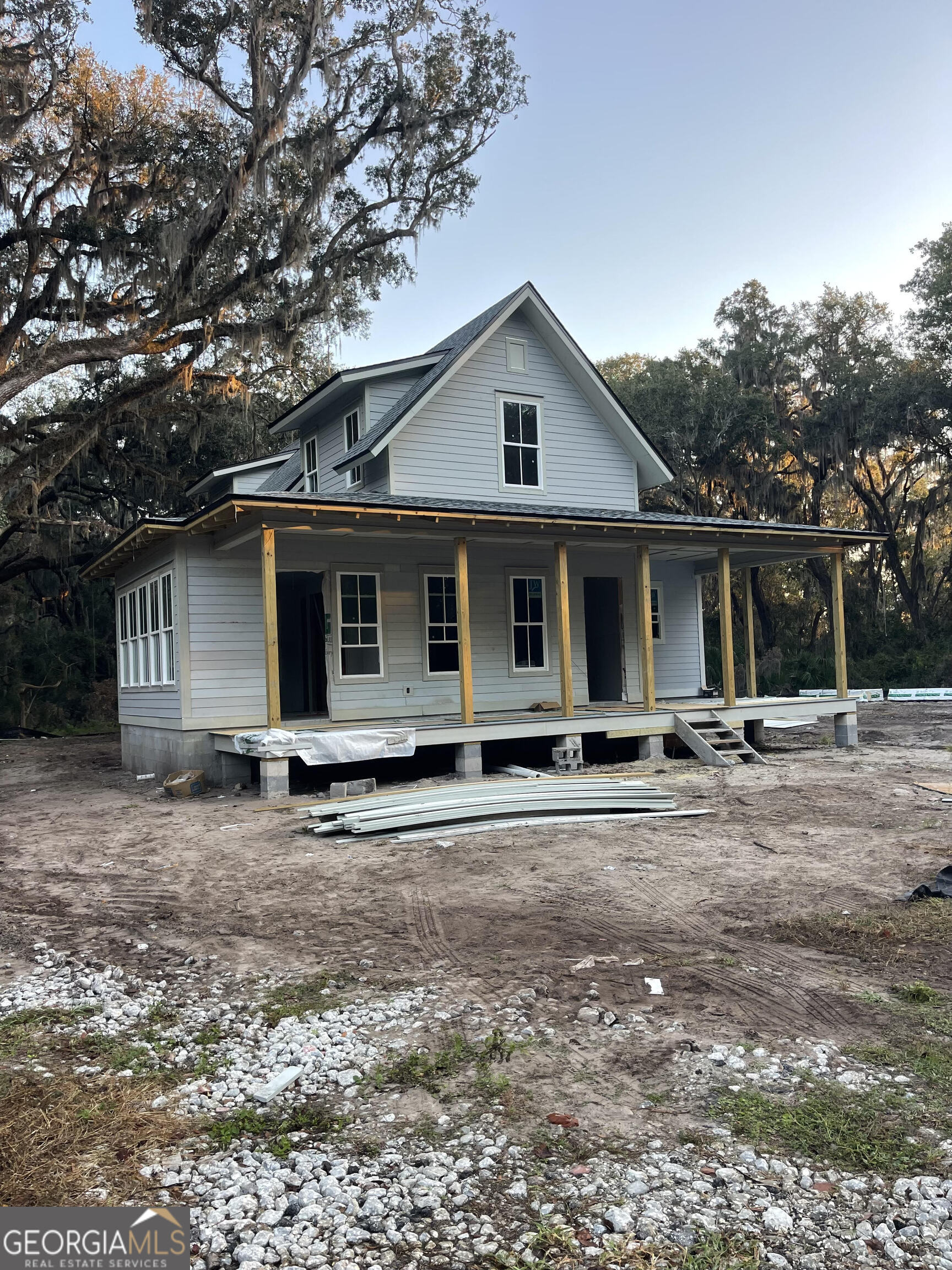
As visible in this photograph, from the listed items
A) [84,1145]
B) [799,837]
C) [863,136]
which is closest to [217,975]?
[84,1145]

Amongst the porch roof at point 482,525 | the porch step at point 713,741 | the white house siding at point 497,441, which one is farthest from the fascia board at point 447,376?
the porch step at point 713,741

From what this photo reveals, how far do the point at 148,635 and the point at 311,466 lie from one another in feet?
15.7

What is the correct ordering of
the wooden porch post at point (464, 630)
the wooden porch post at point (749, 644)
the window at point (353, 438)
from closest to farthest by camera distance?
the wooden porch post at point (464, 630), the window at point (353, 438), the wooden porch post at point (749, 644)

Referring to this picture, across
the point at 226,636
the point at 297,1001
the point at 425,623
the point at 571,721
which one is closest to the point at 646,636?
the point at 571,721

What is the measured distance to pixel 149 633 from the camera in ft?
50.8

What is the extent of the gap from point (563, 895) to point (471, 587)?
9558 millimetres

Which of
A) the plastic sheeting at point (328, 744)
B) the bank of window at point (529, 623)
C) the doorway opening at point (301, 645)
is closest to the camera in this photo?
the plastic sheeting at point (328, 744)

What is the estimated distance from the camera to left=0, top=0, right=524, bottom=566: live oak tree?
16016 mm

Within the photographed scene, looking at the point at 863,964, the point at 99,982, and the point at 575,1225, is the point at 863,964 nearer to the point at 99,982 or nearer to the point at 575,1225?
the point at 575,1225

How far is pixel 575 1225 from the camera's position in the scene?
2.62 meters

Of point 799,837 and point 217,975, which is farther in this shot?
point 799,837

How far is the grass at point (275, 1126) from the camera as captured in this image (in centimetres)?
313

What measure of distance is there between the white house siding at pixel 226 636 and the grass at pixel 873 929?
970 cm

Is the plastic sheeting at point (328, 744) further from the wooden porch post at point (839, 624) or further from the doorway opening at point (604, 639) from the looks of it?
the wooden porch post at point (839, 624)
